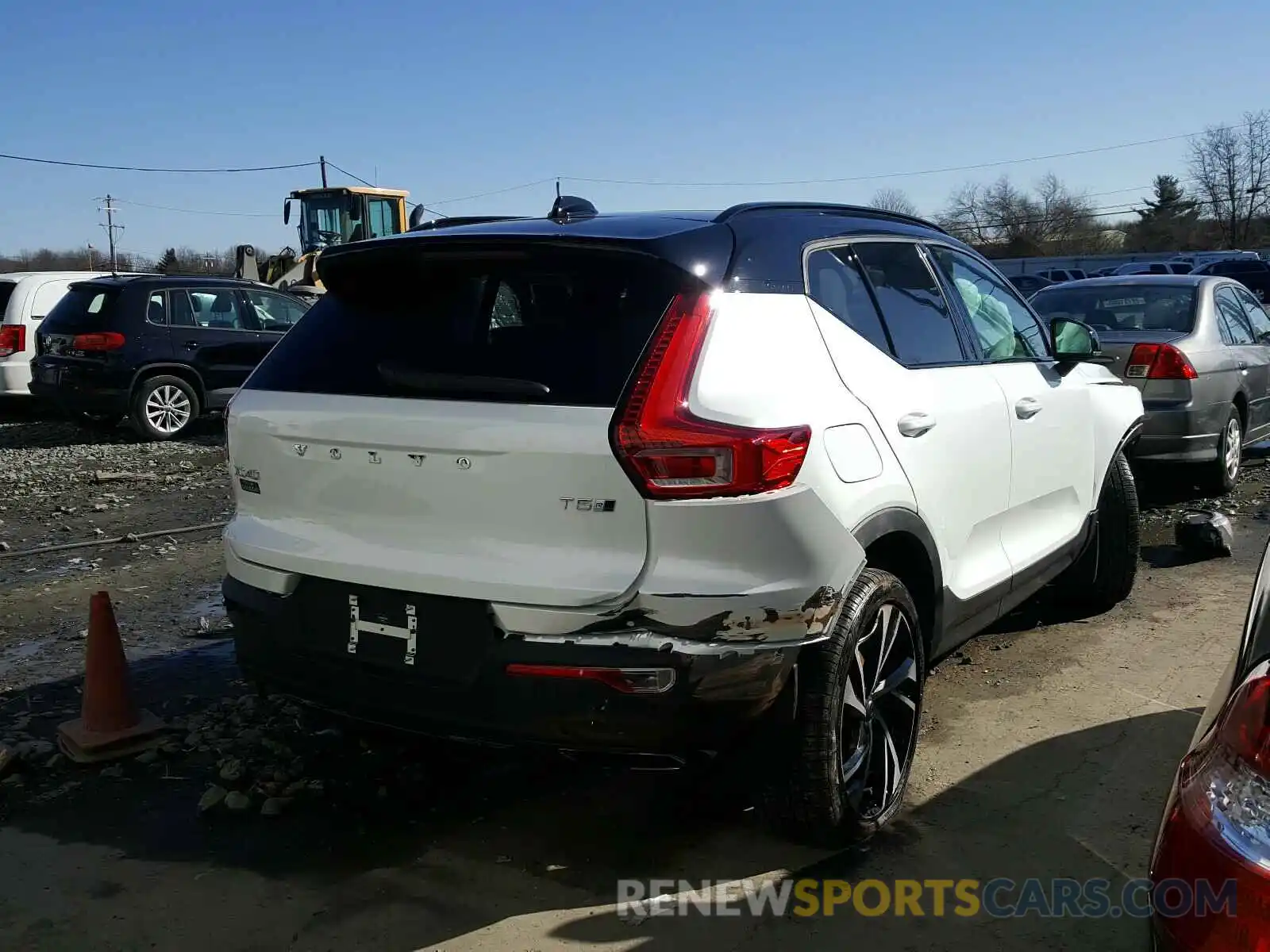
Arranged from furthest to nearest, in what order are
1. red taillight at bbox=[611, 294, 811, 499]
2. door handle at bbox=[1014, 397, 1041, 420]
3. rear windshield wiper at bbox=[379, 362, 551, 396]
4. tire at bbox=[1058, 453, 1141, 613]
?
tire at bbox=[1058, 453, 1141, 613] → door handle at bbox=[1014, 397, 1041, 420] → rear windshield wiper at bbox=[379, 362, 551, 396] → red taillight at bbox=[611, 294, 811, 499]

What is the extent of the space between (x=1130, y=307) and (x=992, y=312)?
448 cm

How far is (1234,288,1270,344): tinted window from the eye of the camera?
9000mm

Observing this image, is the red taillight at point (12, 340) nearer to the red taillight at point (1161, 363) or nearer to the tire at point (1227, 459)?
the red taillight at point (1161, 363)

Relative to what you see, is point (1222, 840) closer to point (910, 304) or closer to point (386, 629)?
point (386, 629)

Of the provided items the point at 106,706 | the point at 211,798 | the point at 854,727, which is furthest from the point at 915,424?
the point at 106,706

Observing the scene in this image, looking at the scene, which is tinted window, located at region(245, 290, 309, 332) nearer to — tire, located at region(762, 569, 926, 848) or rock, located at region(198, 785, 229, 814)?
rock, located at region(198, 785, 229, 814)

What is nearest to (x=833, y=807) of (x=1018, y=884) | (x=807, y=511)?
(x=1018, y=884)

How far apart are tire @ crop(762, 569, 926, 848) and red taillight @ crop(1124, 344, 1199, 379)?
16.3 ft

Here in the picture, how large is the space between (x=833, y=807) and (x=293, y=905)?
1.47m

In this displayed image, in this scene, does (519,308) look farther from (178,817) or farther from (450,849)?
(178,817)

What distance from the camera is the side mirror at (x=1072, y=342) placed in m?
4.88

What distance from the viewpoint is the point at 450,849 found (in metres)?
3.31

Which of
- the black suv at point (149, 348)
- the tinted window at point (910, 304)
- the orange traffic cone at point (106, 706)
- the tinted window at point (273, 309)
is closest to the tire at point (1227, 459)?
the tinted window at point (910, 304)

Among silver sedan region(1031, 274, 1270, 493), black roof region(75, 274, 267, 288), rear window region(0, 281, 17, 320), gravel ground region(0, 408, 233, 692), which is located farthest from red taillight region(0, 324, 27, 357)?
silver sedan region(1031, 274, 1270, 493)
